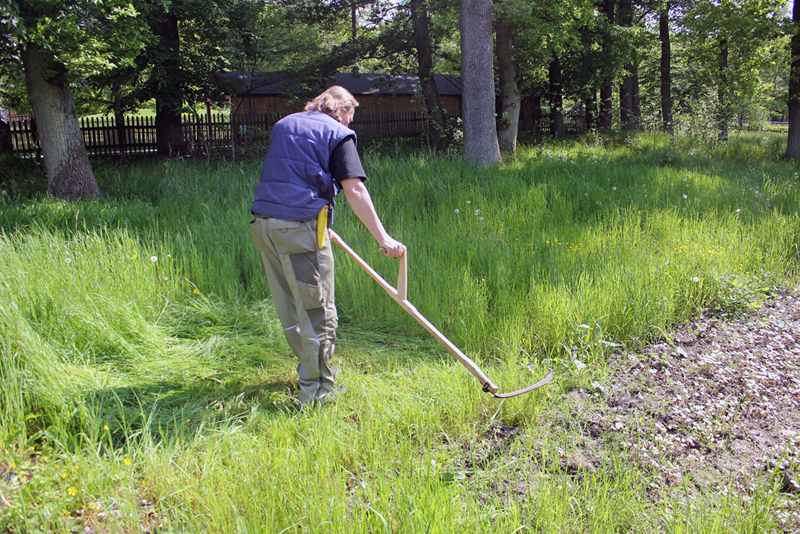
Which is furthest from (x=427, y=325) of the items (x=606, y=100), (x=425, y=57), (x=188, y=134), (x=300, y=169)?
(x=606, y=100)

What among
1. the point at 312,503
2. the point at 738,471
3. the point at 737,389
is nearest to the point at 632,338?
the point at 737,389

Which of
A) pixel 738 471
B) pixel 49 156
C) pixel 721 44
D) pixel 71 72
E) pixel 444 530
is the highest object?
pixel 721 44

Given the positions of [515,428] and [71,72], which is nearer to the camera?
[515,428]

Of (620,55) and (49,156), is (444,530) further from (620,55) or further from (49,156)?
(620,55)

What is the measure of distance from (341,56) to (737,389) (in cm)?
1380

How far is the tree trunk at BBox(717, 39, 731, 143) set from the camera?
14.5 meters

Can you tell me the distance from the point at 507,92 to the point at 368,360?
36.9ft

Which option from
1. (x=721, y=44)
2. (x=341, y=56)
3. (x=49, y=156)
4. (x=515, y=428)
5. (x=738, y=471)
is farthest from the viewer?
(x=721, y=44)

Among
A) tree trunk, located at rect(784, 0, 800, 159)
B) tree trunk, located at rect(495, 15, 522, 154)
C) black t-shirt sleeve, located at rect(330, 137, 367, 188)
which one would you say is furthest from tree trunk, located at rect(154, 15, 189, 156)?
tree trunk, located at rect(784, 0, 800, 159)

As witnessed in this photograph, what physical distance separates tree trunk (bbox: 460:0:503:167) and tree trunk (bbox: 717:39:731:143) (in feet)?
23.4

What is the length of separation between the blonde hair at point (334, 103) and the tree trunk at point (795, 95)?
44.3ft

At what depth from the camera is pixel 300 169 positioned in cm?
293

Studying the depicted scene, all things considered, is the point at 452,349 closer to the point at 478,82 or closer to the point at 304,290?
the point at 304,290

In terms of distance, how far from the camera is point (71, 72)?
310 inches
